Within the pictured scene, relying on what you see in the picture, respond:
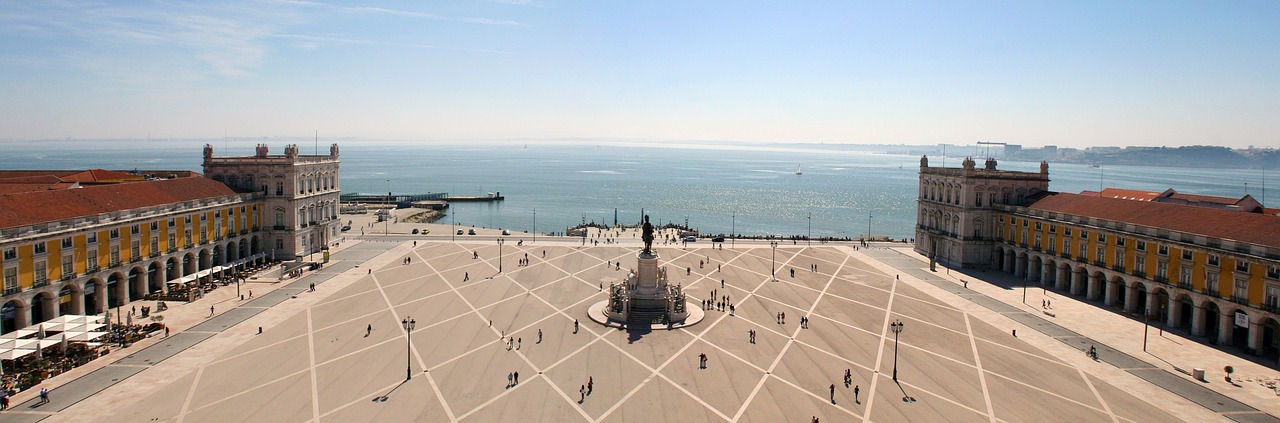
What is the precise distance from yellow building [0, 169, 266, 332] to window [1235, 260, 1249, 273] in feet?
239

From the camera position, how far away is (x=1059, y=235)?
60688 mm

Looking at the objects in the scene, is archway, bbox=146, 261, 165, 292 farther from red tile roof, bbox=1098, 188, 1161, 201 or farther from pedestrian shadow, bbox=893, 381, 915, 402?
red tile roof, bbox=1098, 188, 1161, 201

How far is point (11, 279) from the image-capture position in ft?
133

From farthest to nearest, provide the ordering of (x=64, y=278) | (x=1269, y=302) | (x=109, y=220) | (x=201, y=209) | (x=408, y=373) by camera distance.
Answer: (x=201, y=209)
(x=109, y=220)
(x=64, y=278)
(x=1269, y=302)
(x=408, y=373)

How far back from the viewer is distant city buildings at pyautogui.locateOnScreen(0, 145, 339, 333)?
42.8m

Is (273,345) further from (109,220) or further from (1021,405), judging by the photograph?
(1021,405)

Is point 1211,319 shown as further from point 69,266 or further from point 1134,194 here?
point 69,266

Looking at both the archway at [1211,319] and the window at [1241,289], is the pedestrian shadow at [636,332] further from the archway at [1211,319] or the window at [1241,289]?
the window at [1241,289]

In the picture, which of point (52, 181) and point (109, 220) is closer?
point (109, 220)

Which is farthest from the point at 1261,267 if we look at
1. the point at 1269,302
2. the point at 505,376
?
the point at 505,376

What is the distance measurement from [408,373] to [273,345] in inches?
431

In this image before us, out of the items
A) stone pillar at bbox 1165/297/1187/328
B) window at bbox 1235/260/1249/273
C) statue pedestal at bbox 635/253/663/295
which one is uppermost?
window at bbox 1235/260/1249/273

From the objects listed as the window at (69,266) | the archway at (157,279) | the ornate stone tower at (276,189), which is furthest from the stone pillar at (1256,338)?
the ornate stone tower at (276,189)

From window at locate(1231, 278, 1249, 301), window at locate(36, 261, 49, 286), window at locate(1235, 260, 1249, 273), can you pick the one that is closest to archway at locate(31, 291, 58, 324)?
window at locate(36, 261, 49, 286)
